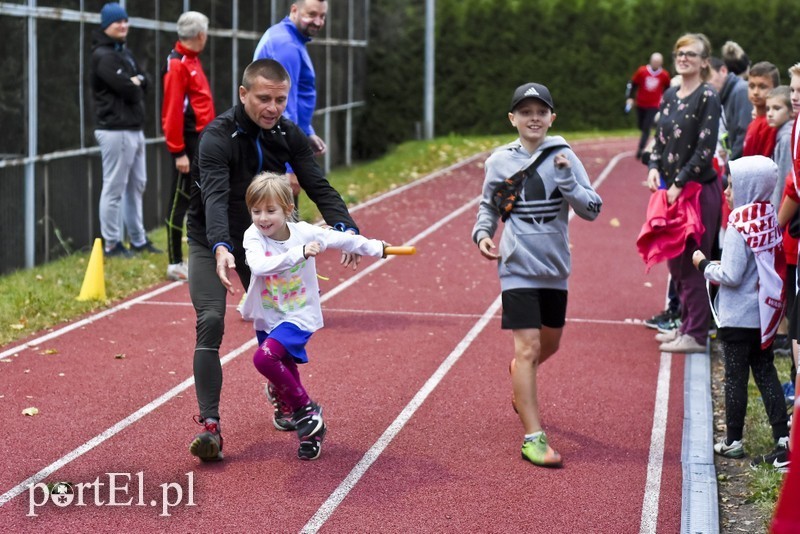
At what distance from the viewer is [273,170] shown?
6.77m

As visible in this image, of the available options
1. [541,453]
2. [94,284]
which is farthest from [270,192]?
[94,284]

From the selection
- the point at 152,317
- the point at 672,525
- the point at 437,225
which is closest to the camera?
the point at 672,525

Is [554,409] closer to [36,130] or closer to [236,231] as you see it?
[236,231]

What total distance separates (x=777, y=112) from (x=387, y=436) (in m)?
3.33

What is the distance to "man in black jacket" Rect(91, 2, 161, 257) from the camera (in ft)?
41.0

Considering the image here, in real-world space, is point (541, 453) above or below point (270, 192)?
below

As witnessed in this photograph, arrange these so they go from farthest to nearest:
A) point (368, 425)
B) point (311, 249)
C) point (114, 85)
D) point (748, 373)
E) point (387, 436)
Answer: point (114, 85)
point (368, 425)
point (387, 436)
point (748, 373)
point (311, 249)

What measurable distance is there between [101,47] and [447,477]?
7697 mm

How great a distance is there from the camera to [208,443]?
20.6ft

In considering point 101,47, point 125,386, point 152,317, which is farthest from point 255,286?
point 101,47

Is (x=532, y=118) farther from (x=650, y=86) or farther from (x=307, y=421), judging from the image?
(x=650, y=86)

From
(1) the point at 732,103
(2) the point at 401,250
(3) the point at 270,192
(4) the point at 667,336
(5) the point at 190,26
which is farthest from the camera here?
(5) the point at 190,26

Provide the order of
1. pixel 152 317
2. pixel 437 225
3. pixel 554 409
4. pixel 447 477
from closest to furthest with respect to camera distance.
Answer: pixel 447 477 → pixel 554 409 → pixel 152 317 → pixel 437 225

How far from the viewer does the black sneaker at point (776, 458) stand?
257 inches
